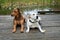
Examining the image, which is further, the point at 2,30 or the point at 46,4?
the point at 46,4

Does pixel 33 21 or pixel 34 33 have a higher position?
pixel 33 21

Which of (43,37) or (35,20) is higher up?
(35,20)

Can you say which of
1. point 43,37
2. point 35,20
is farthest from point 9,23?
Result: point 43,37

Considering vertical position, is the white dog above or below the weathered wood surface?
above

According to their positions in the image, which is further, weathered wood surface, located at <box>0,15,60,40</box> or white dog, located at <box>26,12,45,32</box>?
white dog, located at <box>26,12,45,32</box>

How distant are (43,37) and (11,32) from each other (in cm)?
38

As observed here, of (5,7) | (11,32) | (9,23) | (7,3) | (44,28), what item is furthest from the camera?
(7,3)

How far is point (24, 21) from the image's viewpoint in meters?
2.14

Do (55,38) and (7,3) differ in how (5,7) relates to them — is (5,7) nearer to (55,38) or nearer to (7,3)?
(7,3)

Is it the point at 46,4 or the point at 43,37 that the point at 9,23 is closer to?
the point at 43,37

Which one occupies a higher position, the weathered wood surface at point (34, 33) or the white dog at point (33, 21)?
the white dog at point (33, 21)

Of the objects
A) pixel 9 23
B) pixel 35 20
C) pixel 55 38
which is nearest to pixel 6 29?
pixel 9 23

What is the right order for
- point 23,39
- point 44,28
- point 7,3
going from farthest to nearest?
point 7,3 → point 44,28 → point 23,39

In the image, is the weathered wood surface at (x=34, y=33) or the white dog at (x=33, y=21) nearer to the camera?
the weathered wood surface at (x=34, y=33)
